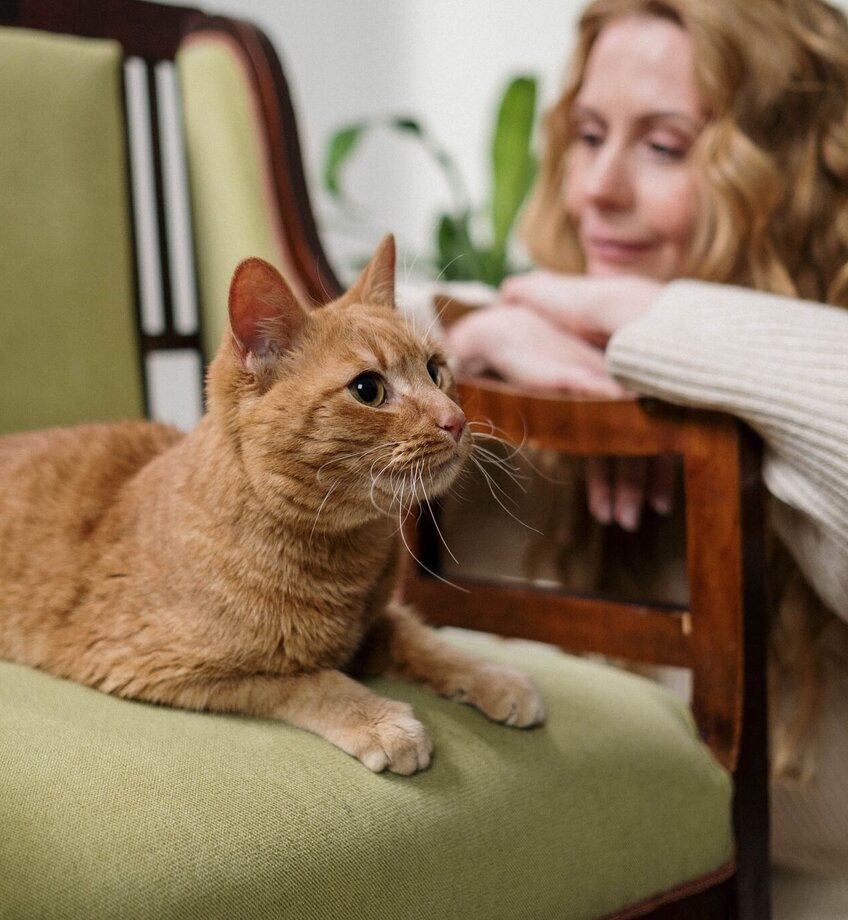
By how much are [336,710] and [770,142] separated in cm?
105

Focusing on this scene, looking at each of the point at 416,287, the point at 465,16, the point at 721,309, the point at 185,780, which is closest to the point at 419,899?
the point at 185,780

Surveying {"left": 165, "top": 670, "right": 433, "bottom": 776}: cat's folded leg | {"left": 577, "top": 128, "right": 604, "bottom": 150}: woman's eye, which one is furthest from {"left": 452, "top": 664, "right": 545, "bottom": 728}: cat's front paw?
{"left": 577, "top": 128, "right": 604, "bottom": 150}: woman's eye

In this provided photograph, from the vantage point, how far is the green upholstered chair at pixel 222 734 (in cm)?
73

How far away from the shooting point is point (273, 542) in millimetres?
866

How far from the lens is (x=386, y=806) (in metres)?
0.80

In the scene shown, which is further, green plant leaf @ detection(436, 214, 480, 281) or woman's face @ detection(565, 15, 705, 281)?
green plant leaf @ detection(436, 214, 480, 281)

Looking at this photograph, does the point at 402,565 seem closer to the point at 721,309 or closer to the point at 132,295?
the point at 721,309

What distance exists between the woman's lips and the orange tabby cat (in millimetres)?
604

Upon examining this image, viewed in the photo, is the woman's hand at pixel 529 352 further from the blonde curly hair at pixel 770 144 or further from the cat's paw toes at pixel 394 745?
the cat's paw toes at pixel 394 745

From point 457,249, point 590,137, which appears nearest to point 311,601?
point 590,137

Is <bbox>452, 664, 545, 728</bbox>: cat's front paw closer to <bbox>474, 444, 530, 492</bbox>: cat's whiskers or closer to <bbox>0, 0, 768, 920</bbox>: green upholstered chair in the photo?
<bbox>0, 0, 768, 920</bbox>: green upholstered chair

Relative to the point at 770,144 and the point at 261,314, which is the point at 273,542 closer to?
the point at 261,314

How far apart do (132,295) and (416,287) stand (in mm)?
447

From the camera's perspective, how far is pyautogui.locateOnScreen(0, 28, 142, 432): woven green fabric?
126 centimetres
